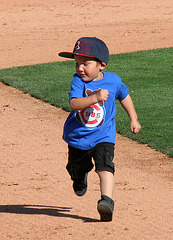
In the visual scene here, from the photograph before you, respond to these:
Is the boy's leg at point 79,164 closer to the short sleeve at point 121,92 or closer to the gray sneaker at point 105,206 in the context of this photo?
the gray sneaker at point 105,206

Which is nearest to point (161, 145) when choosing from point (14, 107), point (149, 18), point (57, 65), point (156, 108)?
point (156, 108)

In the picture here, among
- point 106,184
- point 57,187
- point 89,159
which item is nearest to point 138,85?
point 57,187

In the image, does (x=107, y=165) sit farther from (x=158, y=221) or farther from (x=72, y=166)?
(x=158, y=221)

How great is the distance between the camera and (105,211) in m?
4.43

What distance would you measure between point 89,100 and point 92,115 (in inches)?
12.0

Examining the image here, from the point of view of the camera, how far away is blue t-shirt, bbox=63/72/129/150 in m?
4.53

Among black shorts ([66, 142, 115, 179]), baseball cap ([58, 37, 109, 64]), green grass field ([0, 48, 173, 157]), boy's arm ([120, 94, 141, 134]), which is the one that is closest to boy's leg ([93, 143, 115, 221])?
black shorts ([66, 142, 115, 179])

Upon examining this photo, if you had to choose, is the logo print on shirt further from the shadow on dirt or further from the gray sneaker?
the shadow on dirt

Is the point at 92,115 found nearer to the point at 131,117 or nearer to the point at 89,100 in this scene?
the point at 89,100

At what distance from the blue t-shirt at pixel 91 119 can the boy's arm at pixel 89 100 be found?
0.50ft

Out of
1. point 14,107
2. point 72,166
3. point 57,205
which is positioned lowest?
point 14,107

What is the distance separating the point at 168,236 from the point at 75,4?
17.9 metres

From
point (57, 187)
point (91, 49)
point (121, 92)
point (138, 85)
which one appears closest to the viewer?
point (91, 49)

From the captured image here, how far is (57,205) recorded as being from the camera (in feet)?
17.4
